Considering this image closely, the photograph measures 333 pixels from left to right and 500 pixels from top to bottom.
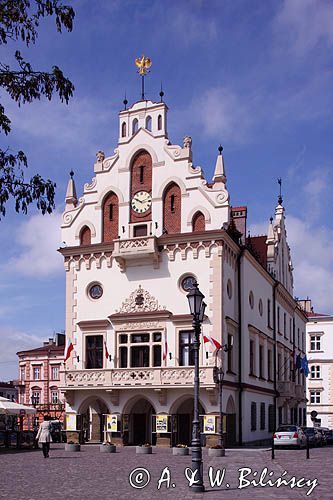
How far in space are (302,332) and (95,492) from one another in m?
53.7

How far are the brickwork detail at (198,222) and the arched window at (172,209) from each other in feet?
2.86

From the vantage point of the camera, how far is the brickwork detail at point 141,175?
137 feet

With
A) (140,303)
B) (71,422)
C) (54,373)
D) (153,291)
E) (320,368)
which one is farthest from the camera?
(320,368)

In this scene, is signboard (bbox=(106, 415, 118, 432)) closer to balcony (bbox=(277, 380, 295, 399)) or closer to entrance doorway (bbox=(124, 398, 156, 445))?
entrance doorway (bbox=(124, 398, 156, 445))

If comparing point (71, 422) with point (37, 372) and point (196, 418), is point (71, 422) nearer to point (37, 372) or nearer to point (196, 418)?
point (196, 418)

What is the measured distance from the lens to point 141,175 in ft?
138

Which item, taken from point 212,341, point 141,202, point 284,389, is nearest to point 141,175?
Result: point 141,202

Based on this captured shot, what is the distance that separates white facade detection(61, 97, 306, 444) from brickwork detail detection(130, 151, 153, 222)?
67 mm

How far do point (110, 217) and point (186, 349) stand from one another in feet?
30.5

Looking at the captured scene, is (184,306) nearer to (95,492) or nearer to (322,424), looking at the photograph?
(95,492)

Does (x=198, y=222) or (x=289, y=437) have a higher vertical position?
(x=198, y=222)

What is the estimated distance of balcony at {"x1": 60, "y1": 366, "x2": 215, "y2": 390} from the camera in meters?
37.0

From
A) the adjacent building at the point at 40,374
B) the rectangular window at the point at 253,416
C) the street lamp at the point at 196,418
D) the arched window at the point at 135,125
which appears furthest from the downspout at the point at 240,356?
the adjacent building at the point at 40,374

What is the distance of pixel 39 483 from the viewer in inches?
758
